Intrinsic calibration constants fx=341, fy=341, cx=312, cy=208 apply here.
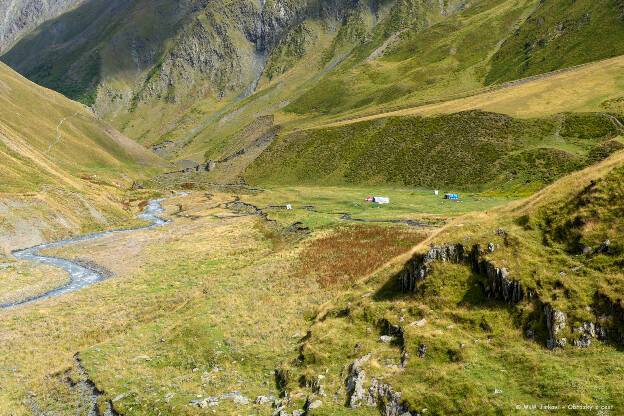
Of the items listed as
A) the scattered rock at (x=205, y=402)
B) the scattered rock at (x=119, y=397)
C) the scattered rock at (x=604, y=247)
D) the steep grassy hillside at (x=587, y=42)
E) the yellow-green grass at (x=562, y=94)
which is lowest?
the scattered rock at (x=119, y=397)

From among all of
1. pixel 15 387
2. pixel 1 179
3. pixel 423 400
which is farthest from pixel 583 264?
pixel 1 179

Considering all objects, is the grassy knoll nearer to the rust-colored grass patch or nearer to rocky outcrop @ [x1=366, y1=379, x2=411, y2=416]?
rocky outcrop @ [x1=366, y1=379, x2=411, y2=416]

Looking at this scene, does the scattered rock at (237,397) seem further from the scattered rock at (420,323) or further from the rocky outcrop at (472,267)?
the rocky outcrop at (472,267)

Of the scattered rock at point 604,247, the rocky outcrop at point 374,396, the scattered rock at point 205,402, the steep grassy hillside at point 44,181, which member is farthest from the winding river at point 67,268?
the scattered rock at point 604,247

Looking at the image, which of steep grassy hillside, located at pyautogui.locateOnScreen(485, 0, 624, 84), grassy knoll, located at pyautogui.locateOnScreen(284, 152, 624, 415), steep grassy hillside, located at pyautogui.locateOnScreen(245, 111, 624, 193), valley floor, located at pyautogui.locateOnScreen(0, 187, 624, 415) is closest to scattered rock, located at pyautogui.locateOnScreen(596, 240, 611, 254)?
grassy knoll, located at pyautogui.locateOnScreen(284, 152, 624, 415)

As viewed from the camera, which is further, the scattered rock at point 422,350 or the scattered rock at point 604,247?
the scattered rock at point 422,350

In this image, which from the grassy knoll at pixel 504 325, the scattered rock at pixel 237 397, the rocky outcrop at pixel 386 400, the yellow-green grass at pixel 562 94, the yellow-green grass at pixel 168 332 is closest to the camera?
the grassy knoll at pixel 504 325

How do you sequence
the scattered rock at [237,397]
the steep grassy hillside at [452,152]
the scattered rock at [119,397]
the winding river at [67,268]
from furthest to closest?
the steep grassy hillside at [452,152]
the winding river at [67,268]
the scattered rock at [119,397]
the scattered rock at [237,397]

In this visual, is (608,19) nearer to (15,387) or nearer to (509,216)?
(509,216)
